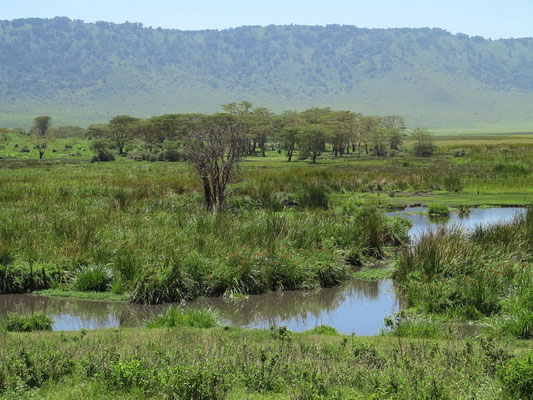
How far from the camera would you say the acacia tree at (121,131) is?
97.1 metres

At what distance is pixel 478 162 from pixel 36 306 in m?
47.7

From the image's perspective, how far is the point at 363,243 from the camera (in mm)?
18641

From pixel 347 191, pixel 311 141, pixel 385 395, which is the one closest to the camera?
pixel 385 395

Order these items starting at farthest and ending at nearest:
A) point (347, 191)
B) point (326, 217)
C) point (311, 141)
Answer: point (311, 141) < point (347, 191) < point (326, 217)

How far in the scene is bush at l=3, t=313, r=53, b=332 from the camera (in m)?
10.9

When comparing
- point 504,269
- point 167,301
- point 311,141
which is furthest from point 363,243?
point 311,141

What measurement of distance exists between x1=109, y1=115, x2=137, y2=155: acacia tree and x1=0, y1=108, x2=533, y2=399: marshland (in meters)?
69.5

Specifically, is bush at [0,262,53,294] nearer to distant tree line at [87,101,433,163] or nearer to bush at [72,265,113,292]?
bush at [72,265,113,292]

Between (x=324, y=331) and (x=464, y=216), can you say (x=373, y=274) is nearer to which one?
(x=324, y=331)

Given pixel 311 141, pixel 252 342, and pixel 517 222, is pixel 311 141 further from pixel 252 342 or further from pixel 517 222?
pixel 252 342

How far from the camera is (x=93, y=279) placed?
14.8 meters

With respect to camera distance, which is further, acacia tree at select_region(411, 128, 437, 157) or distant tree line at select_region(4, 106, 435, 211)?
acacia tree at select_region(411, 128, 437, 157)

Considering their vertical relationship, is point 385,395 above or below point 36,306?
above

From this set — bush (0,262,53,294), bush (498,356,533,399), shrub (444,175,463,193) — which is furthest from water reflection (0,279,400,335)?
shrub (444,175,463,193)
